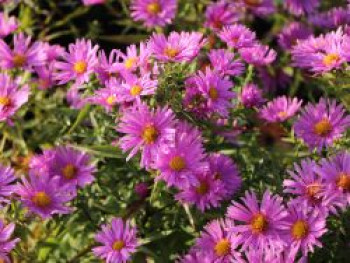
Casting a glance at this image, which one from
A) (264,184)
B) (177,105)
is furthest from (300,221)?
(177,105)

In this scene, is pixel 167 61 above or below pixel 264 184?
above

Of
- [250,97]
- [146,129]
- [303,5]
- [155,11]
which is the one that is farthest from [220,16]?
[146,129]

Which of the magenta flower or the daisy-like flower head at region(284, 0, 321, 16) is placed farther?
the daisy-like flower head at region(284, 0, 321, 16)

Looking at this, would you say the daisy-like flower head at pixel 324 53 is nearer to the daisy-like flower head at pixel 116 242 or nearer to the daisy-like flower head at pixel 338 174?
the daisy-like flower head at pixel 338 174

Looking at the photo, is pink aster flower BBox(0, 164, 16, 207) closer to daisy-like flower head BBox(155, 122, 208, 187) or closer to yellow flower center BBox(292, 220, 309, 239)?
daisy-like flower head BBox(155, 122, 208, 187)

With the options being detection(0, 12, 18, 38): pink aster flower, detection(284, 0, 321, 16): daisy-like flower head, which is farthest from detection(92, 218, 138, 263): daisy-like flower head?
detection(284, 0, 321, 16): daisy-like flower head

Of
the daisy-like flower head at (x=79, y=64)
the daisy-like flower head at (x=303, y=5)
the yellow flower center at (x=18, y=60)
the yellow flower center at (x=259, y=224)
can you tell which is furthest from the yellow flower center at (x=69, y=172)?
the daisy-like flower head at (x=303, y=5)

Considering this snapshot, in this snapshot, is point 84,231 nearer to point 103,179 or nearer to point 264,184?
point 103,179
